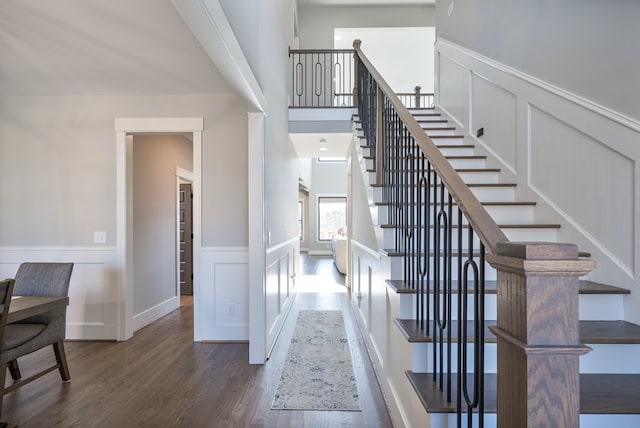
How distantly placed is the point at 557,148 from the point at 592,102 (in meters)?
0.36

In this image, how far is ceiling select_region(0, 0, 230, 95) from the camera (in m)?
1.96

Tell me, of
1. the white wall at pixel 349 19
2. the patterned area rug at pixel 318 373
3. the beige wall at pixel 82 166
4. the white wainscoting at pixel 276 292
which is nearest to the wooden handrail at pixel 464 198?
the patterned area rug at pixel 318 373

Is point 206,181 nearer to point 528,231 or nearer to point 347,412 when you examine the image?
point 347,412

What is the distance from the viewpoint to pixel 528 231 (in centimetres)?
216

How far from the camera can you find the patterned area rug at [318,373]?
87.7 inches

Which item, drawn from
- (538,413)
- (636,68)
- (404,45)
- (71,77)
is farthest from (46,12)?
(404,45)

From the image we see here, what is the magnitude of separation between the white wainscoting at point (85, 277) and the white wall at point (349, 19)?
569cm

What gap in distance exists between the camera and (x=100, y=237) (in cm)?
344

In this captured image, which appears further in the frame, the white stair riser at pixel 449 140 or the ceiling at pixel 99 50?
the white stair riser at pixel 449 140

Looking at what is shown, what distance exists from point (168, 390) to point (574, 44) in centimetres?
349

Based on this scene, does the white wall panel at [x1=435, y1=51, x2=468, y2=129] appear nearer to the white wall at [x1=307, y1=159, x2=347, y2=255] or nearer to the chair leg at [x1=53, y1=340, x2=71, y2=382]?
the chair leg at [x1=53, y1=340, x2=71, y2=382]

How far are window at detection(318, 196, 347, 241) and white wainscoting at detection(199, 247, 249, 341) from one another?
9400 millimetres

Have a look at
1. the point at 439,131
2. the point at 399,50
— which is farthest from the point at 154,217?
the point at 399,50

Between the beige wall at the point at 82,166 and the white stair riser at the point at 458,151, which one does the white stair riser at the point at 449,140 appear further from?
the beige wall at the point at 82,166
